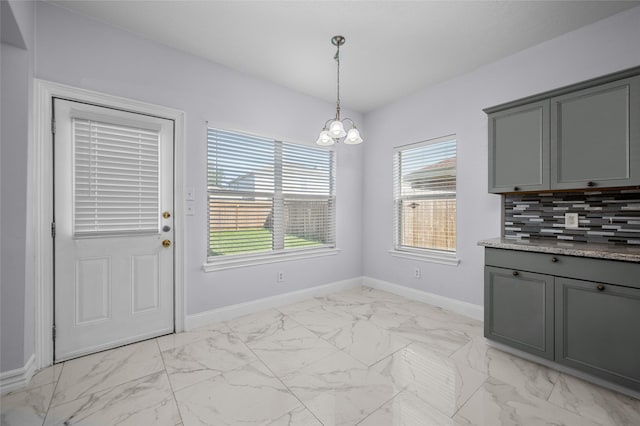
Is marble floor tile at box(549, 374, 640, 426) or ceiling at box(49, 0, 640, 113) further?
ceiling at box(49, 0, 640, 113)

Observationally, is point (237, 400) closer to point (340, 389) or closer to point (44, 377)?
point (340, 389)

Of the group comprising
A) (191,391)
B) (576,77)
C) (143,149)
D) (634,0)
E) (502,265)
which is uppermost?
(634,0)

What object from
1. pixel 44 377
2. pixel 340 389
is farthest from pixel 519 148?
pixel 44 377

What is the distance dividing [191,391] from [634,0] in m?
4.33

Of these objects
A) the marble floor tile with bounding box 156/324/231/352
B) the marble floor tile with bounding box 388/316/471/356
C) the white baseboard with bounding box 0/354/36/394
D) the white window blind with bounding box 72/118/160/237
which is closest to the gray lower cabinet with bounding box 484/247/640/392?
the marble floor tile with bounding box 388/316/471/356

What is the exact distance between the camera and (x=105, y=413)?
170 cm

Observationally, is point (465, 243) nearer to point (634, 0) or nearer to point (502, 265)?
point (502, 265)

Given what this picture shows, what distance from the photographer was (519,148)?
8.18 feet

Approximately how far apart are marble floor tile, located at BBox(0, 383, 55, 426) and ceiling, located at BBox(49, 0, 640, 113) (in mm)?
2858

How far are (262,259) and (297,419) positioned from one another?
6.50 ft

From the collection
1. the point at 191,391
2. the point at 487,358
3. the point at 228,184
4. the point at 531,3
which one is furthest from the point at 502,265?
the point at 228,184

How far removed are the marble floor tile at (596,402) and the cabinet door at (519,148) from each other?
1.48m

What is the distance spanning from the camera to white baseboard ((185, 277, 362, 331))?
9.64 feet

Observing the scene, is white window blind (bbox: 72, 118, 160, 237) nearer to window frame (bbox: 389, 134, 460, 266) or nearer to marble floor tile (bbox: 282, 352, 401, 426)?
marble floor tile (bbox: 282, 352, 401, 426)
